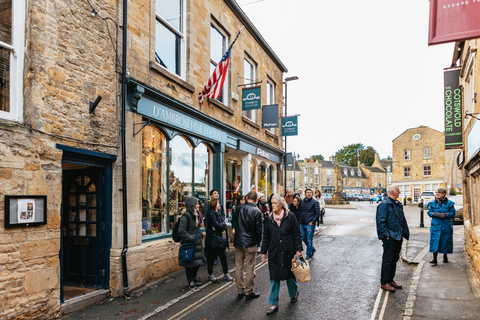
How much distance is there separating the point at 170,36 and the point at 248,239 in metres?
6.11

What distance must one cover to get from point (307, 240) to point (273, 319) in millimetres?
4649

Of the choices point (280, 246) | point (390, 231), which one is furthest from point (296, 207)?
point (280, 246)

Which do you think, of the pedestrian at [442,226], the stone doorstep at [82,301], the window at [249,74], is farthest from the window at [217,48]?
the stone doorstep at [82,301]

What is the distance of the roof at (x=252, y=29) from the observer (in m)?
12.6

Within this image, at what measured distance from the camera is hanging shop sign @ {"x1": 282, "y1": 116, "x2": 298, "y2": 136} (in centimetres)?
1734

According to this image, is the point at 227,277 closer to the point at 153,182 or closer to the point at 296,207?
the point at 153,182

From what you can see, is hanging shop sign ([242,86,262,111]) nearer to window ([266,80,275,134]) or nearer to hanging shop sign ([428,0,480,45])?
window ([266,80,275,134])

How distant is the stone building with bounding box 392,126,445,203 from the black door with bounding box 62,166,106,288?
48.3 meters

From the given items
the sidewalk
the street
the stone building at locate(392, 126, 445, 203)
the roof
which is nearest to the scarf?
the street

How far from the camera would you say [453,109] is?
10.5 m

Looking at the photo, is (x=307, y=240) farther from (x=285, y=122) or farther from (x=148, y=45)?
(x=285, y=122)

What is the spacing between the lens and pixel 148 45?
8.16 m

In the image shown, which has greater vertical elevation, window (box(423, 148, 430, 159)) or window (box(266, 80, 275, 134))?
window (box(266, 80, 275, 134))

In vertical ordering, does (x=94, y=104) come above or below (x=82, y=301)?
above
